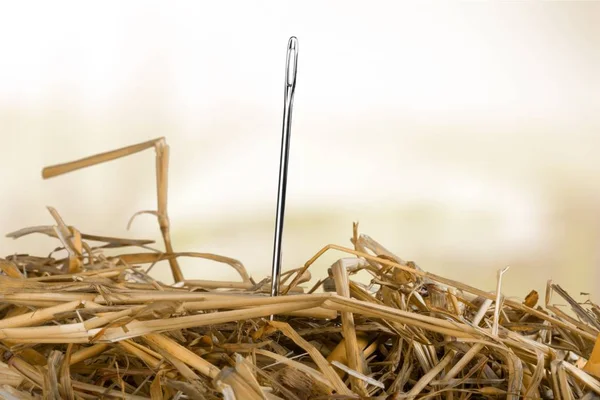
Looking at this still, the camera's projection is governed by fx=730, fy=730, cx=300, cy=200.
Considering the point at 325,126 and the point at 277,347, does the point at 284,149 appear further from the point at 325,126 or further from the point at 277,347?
the point at 325,126

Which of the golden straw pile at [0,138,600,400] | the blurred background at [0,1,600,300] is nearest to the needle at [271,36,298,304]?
the golden straw pile at [0,138,600,400]

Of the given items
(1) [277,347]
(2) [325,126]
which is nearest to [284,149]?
(1) [277,347]

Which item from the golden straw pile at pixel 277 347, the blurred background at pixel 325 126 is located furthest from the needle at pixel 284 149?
the blurred background at pixel 325 126

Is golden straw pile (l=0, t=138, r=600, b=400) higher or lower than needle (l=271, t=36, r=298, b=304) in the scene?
lower

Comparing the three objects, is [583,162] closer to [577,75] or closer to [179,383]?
[577,75]

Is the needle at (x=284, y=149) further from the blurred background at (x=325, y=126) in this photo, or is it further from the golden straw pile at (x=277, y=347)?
the blurred background at (x=325, y=126)

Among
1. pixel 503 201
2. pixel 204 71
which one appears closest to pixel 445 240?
pixel 503 201

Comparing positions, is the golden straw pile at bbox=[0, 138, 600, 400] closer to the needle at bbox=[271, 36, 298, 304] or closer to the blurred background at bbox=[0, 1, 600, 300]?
the needle at bbox=[271, 36, 298, 304]
